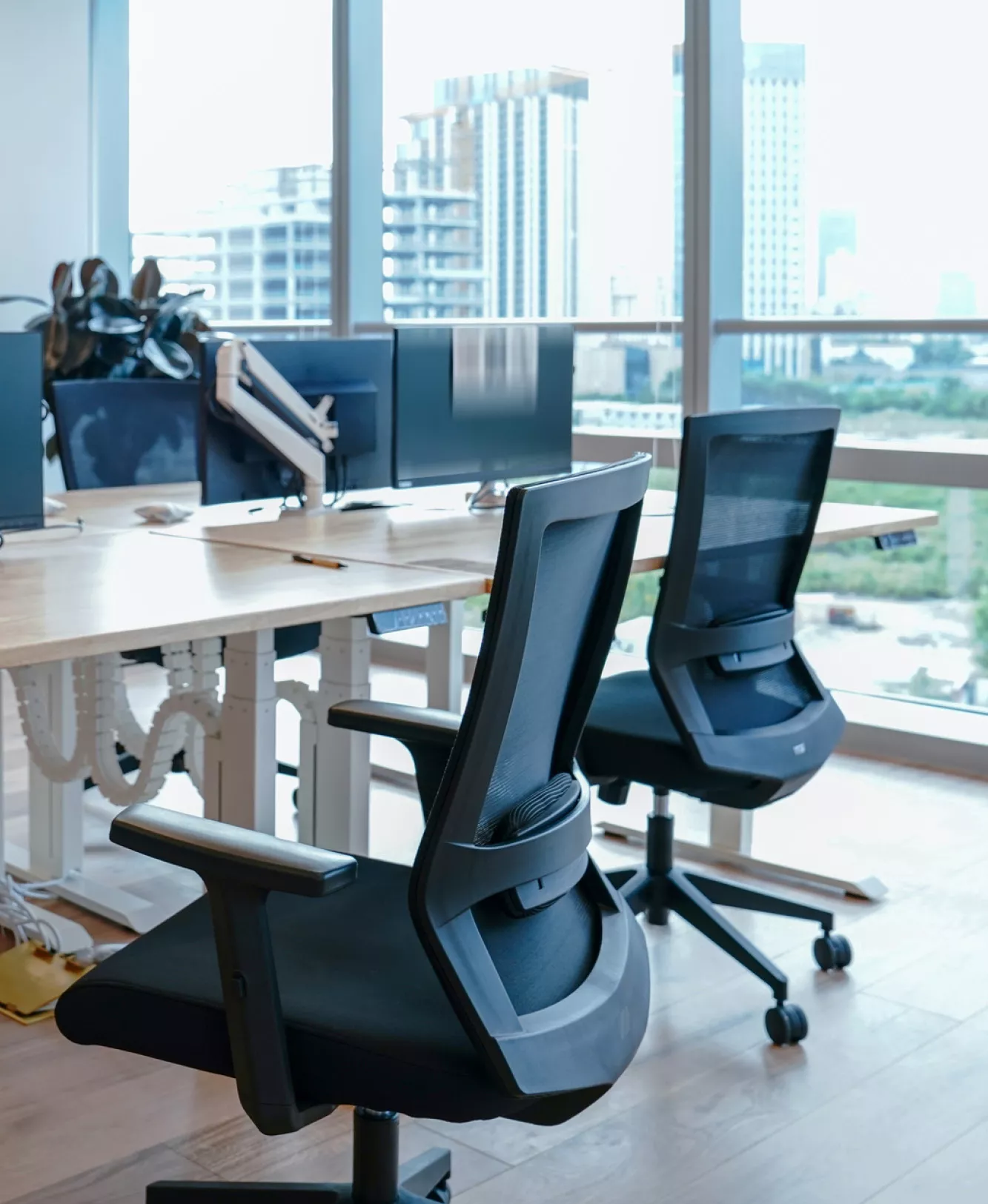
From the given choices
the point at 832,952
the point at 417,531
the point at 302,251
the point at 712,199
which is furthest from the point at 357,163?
the point at 832,952

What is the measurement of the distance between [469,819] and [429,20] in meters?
4.73

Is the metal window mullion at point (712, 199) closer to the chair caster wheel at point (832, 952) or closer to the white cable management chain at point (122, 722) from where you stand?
the chair caster wheel at point (832, 952)

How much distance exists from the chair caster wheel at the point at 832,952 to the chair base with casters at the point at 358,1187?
1135 millimetres

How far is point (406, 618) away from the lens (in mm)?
2428

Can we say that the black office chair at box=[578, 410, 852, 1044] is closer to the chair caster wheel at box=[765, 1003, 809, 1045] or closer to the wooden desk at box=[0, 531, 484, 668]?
the chair caster wheel at box=[765, 1003, 809, 1045]

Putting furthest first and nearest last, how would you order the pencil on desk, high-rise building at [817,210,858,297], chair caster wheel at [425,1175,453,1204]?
high-rise building at [817,210,858,297]
the pencil on desk
chair caster wheel at [425,1175,453,1204]

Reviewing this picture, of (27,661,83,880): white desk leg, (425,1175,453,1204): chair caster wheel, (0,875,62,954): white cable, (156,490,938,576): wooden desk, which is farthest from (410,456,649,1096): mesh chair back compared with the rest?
(27,661,83,880): white desk leg

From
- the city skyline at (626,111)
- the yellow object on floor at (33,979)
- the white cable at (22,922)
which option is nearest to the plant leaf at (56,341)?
the city skyline at (626,111)

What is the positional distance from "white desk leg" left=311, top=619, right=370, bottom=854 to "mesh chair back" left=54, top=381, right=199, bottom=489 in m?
1.61

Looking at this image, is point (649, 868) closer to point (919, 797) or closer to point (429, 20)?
point (919, 797)

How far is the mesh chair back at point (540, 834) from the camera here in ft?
4.51

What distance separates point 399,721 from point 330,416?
5.92 feet

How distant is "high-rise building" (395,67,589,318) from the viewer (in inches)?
197

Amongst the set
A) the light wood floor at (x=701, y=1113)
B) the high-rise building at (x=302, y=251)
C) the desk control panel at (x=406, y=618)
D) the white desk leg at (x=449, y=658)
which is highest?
the high-rise building at (x=302, y=251)
